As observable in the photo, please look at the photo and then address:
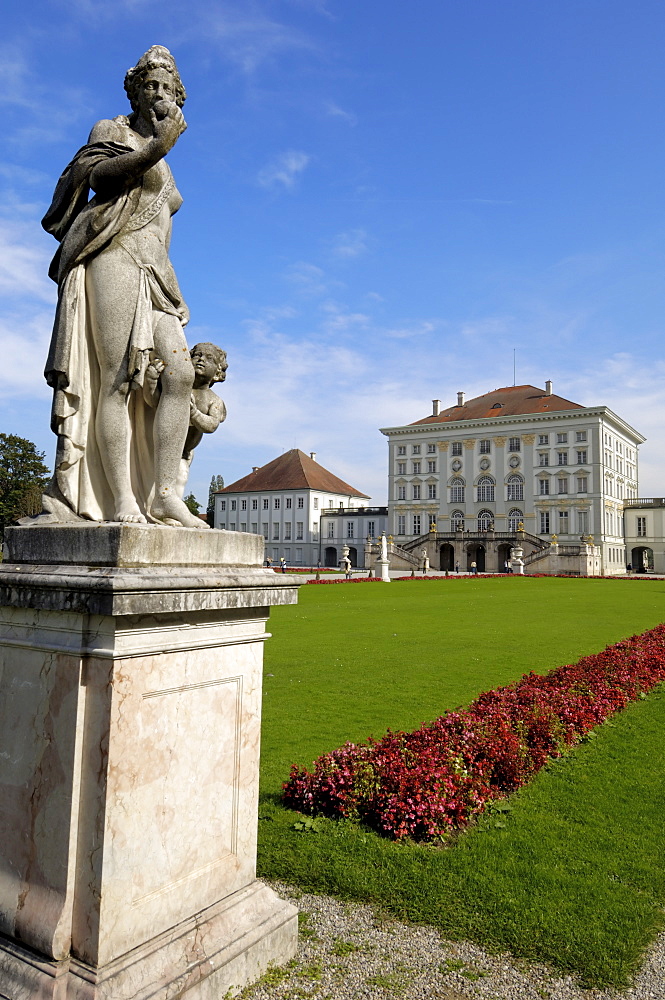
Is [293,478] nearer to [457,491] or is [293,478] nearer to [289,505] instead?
[289,505]

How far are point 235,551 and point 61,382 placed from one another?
1076 millimetres

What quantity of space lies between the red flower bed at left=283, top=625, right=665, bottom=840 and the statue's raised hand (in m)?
3.92

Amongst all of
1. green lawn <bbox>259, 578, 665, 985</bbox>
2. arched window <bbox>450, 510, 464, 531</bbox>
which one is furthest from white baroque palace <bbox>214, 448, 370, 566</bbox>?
green lawn <bbox>259, 578, 665, 985</bbox>

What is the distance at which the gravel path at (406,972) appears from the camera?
2.89 m

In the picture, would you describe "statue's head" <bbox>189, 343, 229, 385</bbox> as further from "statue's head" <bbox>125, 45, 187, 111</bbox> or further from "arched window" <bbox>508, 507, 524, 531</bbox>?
"arched window" <bbox>508, 507, 524, 531</bbox>

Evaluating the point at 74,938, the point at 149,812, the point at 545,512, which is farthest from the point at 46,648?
the point at 545,512

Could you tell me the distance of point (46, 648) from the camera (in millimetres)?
2682

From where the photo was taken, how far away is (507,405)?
227ft

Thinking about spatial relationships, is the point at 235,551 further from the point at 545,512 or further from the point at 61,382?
the point at 545,512

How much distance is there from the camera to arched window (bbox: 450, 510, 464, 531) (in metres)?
68.2

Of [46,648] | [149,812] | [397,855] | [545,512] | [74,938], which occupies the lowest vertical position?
[397,855]

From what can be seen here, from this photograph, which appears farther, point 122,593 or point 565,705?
point 565,705

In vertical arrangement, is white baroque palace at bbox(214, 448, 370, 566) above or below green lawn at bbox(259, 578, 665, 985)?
above

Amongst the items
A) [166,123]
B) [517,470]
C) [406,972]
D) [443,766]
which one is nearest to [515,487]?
[517,470]
